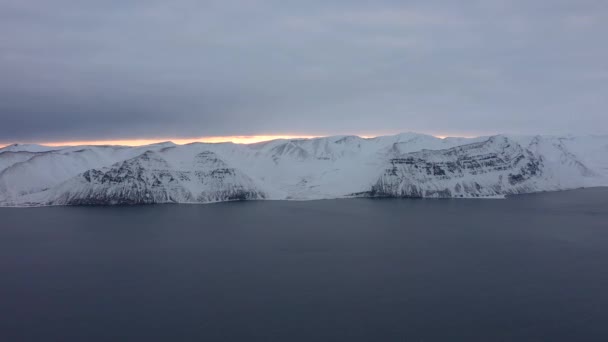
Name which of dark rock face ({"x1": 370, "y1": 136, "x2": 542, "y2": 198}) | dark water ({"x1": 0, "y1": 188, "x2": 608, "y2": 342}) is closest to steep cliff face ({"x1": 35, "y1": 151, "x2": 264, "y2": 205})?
dark water ({"x1": 0, "y1": 188, "x2": 608, "y2": 342})

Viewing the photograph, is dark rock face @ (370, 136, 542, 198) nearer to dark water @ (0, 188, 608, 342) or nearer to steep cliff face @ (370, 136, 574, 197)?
steep cliff face @ (370, 136, 574, 197)

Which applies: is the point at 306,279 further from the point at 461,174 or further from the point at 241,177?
the point at 461,174

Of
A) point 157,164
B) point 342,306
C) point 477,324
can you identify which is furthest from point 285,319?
point 157,164

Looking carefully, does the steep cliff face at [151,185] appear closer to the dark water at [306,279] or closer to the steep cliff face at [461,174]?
the dark water at [306,279]

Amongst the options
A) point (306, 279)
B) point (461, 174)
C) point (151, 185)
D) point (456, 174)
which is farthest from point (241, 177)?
point (306, 279)

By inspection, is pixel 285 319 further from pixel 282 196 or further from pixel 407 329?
pixel 282 196
